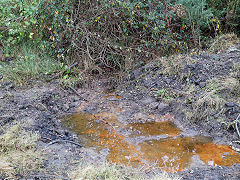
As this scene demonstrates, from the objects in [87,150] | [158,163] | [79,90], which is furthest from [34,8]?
[158,163]

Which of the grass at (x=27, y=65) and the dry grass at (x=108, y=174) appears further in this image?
the grass at (x=27, y=65)

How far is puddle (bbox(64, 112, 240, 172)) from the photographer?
131 inches

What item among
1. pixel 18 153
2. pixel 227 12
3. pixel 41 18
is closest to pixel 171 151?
pixel 18 153

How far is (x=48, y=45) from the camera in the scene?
5727 mm

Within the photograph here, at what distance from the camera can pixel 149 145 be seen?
372 centimetres

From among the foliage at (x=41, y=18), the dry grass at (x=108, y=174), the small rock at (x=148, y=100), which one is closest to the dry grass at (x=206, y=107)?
the small rock at (x=148, y=100)

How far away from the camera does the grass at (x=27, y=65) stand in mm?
5250

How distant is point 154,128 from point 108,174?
1.77m

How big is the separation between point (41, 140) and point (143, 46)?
12.2 ft

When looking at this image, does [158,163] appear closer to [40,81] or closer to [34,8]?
[40,81]

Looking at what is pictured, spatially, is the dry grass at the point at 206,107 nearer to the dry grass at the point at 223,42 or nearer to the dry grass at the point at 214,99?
the dry grass at the point at 214,99

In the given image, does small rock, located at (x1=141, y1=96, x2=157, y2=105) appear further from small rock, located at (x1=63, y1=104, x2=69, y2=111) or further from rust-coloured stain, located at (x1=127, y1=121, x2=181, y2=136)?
small rock, located at (x1=63, y1=104, x2=69, y2=111)

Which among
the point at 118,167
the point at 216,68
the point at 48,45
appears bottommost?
the point at 118,167

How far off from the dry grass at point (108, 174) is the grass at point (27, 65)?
10.4ft
